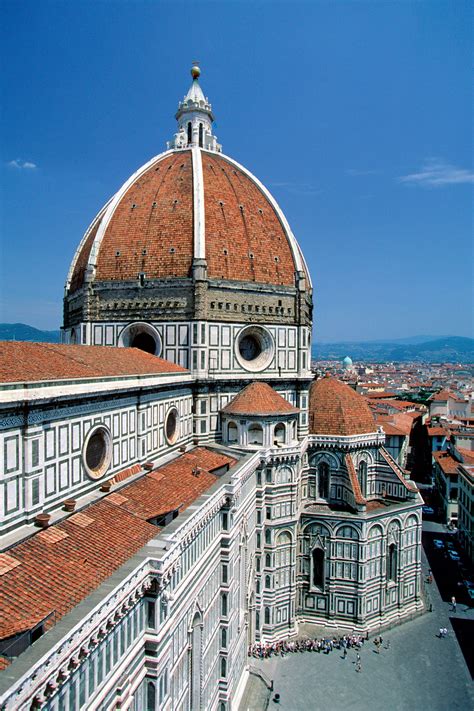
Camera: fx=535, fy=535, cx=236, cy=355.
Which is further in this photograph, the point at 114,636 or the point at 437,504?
the point at 437,504

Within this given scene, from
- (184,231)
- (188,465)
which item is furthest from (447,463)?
(184,231)

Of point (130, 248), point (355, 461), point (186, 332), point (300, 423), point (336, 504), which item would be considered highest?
point (130, 248)

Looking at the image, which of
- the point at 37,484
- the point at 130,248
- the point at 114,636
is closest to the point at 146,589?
the point at 114,636

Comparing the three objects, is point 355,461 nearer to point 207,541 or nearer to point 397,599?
point 397,599

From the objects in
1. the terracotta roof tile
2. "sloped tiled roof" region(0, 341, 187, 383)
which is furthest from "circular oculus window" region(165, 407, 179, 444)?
the terracotta roof tile

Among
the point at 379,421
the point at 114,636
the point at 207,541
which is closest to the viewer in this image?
the point at 114,636

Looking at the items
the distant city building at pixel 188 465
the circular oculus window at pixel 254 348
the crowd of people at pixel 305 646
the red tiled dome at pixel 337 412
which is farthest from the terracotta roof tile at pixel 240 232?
the crowd of people at pixel 305 646

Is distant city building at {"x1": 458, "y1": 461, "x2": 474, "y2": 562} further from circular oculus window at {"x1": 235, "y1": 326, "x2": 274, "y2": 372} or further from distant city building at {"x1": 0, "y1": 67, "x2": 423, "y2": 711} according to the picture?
circular oculus window at {"x1": 235, "y1": 326, "x2": 274, "y2": 372}

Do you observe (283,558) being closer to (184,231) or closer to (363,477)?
(363,477)
